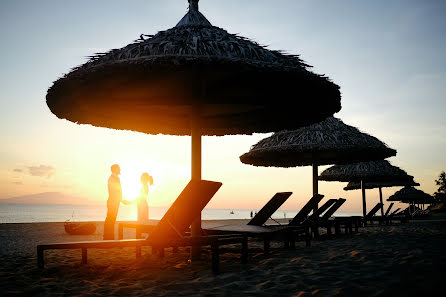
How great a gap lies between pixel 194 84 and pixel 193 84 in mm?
82

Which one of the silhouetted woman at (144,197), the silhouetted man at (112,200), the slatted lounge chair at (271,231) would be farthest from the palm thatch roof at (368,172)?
the silhouetted man at (112,200)

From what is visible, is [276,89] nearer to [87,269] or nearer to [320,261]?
[320,261]

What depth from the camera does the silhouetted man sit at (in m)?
6.75

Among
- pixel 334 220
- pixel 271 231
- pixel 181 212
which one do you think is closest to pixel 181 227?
pixel 181 212

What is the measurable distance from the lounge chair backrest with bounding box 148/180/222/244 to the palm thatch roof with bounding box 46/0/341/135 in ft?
4.55

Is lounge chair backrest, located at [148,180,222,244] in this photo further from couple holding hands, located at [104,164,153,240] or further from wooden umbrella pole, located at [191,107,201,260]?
couple holding hands, located at [104,164,153,240]

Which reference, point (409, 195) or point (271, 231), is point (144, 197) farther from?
point (409, 195)

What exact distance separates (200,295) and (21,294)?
5.48 feet

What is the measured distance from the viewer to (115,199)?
6.87 m

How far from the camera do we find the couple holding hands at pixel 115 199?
6766mm

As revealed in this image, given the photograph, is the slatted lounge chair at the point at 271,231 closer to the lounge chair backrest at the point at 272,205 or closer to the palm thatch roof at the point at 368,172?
the lounge chair backrest at the point at 272,205

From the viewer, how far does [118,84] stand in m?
5.10

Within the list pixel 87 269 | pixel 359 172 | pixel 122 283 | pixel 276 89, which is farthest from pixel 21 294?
pixel 359 172

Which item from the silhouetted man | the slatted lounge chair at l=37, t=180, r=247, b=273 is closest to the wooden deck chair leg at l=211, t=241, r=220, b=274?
the slatted lounge chair at l=37, t=180, r=247, b=273
